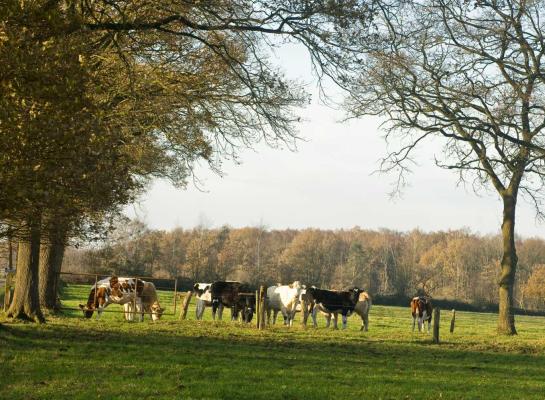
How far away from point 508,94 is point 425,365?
14.1 m

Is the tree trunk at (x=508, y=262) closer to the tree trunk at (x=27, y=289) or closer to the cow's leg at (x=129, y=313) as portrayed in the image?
the cow's leg at (x=129, y=313)

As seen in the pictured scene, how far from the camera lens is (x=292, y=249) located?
11088 centimetres

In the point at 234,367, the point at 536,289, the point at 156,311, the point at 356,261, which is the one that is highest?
Result: the point at 356,261

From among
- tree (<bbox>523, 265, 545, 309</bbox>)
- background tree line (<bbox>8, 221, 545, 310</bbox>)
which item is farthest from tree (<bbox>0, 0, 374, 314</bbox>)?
tree (<bbox>523, 265, 545, 309</bbox>)

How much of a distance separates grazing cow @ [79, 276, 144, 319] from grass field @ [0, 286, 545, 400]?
445 cm

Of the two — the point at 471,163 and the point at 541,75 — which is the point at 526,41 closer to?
the point at 541,75

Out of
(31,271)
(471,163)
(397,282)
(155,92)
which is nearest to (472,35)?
(471,163)

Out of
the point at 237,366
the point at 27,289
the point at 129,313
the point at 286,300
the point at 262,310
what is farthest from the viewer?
the point at 286,300

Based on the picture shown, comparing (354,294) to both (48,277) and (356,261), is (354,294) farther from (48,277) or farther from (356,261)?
(356,261)

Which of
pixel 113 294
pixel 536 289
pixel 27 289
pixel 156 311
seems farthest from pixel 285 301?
pixel 536 289

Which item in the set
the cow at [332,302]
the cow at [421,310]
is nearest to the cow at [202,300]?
the cow at [332,302]

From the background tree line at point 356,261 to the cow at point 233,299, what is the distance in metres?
51.8

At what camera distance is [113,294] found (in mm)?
26359

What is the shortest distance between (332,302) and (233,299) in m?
3.92
